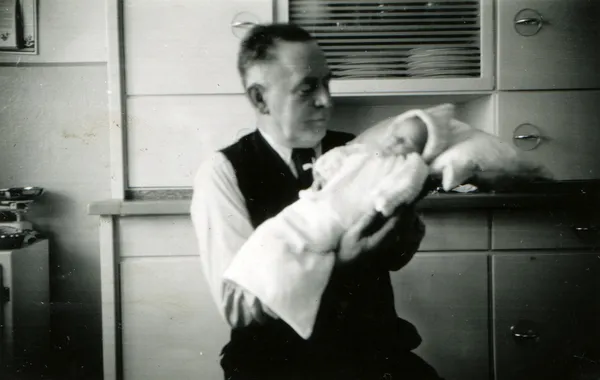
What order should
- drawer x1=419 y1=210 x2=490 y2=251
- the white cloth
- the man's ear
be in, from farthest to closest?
drawer x1=419 y1=210 x2=490 y2=251, the man's ear, the white cloth

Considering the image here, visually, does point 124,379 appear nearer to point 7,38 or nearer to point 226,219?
point 226,219

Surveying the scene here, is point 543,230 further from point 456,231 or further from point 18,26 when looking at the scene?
point 18,26

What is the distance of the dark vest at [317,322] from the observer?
0.52 metres

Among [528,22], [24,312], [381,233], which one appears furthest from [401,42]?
A: [24,312]

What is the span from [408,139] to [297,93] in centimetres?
15

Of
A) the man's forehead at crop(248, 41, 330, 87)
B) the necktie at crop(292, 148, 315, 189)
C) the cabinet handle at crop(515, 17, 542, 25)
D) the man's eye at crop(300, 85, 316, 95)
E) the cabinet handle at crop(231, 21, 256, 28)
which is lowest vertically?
the necktie at crop(292, 148, 315, 189)

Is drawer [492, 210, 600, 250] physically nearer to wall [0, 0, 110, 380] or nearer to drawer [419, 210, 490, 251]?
drawer [419, 210, 490, 251]

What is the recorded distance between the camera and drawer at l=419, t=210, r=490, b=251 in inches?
26.0

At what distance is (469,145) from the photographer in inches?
18.9

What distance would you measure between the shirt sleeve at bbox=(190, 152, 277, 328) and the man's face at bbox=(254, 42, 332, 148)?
0.29 feet

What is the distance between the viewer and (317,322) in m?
0.52

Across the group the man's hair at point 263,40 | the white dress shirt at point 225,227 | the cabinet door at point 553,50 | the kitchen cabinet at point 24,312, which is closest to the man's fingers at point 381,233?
the white dress shirt at point 225,227

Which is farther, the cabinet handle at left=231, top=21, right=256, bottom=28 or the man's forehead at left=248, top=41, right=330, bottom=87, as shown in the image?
the cabinet handle at left=231, top=21, right=256, bottom=28

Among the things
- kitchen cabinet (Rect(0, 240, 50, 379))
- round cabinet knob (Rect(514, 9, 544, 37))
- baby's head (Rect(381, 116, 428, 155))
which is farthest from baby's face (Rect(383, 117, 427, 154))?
kitchen cabinet (Rect(0, 240, 50, 379))
